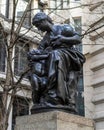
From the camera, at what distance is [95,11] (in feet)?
57.8

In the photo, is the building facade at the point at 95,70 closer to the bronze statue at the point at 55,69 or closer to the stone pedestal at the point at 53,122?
the bronze statue at the point at 55,69

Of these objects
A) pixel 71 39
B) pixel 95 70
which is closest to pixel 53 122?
pixel 71 39

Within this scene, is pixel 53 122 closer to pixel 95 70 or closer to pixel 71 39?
pixel 71 39

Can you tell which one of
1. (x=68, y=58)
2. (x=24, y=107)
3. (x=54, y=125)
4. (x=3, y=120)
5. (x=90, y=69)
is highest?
(x=68, y=58)

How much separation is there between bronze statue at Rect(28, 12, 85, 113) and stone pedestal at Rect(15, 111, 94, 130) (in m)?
0.21

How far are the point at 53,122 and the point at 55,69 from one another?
3.68ft

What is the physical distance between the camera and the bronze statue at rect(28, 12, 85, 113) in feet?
22.3

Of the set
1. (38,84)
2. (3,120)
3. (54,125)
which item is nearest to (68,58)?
(38,84)

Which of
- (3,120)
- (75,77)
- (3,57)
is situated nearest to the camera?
(75,77)

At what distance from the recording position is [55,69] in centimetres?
691

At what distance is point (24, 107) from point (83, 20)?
685 cm

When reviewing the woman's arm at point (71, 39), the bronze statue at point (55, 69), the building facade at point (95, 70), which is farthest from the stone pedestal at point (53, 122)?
the building facade at point (95, 70)

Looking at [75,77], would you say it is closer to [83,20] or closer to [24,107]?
[83,20]

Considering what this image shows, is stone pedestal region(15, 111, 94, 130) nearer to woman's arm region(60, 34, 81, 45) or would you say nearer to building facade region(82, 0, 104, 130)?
woman's arm region(60, 34, 81, 45)
